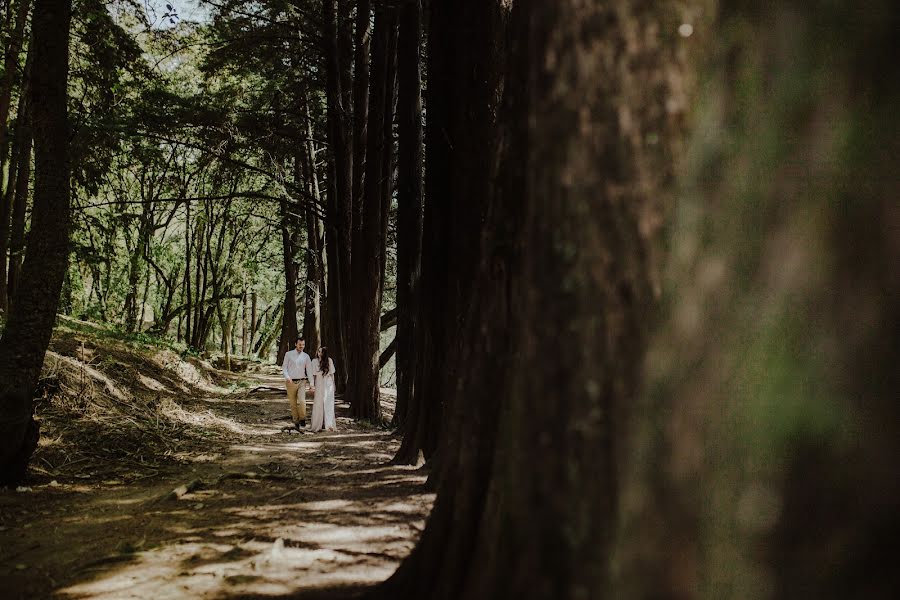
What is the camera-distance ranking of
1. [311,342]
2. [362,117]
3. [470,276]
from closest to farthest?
1. [470,276]
2. [362,117]
3. [311,342]

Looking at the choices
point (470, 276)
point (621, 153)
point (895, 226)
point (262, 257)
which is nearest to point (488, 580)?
point (621, 153)

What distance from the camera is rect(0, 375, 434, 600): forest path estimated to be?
14.1ft

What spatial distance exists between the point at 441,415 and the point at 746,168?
642 centimetres

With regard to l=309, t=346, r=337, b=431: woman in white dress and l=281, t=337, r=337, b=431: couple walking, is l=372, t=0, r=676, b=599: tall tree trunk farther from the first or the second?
l=281, t=337, r=337, b=431: couple walking

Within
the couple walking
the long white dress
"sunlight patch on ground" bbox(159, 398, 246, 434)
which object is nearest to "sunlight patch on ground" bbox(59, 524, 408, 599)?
"sunlight patch on ground" bbox(159, 398, 246, 434)

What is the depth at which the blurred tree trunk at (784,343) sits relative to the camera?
166 cm

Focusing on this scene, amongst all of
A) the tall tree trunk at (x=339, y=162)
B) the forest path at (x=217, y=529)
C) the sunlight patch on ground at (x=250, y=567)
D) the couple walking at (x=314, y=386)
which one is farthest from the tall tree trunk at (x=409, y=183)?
the sunlight patch on ground at (x=250, y=567)

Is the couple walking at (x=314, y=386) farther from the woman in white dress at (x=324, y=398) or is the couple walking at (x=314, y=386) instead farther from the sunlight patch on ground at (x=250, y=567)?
the sunlight patch on ground at (x=250, y=567)

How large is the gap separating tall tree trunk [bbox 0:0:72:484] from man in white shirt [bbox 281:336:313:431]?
5919mm

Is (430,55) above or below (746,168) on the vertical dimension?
above

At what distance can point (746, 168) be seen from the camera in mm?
1836

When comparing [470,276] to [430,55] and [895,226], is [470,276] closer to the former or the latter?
[430,55]

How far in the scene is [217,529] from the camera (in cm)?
568

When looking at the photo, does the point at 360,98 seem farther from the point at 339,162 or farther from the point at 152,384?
the point at 152,384
